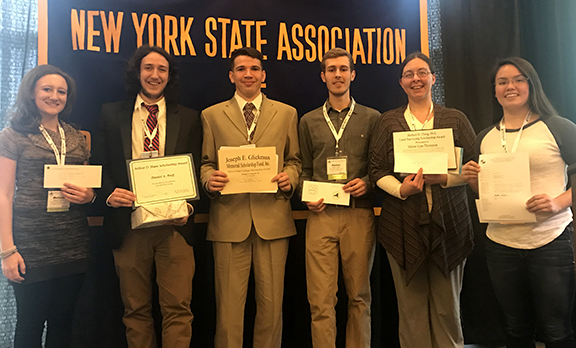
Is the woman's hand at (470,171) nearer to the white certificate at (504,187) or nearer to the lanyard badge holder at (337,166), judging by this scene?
the white certificate at (504,187)

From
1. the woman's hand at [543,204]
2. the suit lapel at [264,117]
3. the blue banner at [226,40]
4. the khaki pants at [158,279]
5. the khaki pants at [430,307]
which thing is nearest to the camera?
the woman's hand at [543,204]

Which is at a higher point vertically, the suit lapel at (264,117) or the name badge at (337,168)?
the suit lapel at (264,117)

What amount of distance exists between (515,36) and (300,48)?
1.78m

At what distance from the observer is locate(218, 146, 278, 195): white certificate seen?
2.15 meters

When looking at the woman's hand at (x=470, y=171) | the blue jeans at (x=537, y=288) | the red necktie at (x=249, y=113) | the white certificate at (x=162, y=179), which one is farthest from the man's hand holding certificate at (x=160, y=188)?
the blue jeans at (x=537, y=288)

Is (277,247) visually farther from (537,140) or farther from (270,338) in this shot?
(537,140)

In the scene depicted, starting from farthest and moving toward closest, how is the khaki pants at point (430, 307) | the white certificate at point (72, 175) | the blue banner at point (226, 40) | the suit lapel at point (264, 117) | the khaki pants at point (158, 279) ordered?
the blue banner at point (226, 40), the suit lapel at point (264, 117), the khaki pants at point (158, 279), the khaki pants at point (430, 307), the white certificate at point (72, 175)

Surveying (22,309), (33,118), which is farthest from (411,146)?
(22,309)

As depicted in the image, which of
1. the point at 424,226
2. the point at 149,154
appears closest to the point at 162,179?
the point at 149,154

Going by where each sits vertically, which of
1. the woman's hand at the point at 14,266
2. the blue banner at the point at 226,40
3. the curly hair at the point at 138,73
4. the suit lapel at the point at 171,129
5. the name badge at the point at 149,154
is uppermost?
the blue banner at the point at 226,40

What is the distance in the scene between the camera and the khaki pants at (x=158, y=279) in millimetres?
2182

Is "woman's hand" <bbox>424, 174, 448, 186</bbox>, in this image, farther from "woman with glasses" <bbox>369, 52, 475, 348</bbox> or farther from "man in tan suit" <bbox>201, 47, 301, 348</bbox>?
"man in tan suit" <bbox>201, 47, 301, 348</bbox>

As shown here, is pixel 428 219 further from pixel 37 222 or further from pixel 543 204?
pixel 37 222

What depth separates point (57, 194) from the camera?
201 centimetres
